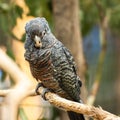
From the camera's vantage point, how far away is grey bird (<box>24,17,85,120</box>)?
1.14 metres

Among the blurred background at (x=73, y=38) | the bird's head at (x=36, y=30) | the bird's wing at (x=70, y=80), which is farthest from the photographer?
the blurred background at (x=73, y=38)

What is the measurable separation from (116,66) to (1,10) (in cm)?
186

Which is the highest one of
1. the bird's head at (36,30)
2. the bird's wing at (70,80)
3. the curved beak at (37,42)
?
the bird's head at (36,30)

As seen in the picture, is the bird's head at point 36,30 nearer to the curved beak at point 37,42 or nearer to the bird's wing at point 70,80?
the curved beak at point 37,42

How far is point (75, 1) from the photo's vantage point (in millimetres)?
1718

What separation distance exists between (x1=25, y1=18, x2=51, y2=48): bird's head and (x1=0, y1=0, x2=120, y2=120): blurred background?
18cm

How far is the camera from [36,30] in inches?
44.2

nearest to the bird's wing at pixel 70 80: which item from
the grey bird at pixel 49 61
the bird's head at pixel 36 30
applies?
the grey bird at pixel 49 61

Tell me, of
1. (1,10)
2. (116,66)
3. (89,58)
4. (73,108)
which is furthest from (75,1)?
(116,66)

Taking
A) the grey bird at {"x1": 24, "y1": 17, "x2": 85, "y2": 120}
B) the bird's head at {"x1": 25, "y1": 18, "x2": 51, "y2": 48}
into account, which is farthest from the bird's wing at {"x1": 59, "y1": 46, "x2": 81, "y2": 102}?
the bird's head at {"x1": 25, "y1": 18, "x2": 51, "y2": 48}

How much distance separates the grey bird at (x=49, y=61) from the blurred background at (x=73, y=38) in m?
0.12

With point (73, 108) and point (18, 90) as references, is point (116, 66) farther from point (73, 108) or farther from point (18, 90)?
point (18, 90)

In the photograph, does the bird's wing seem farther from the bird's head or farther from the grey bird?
the bird's head

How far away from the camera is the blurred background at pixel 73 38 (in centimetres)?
170
